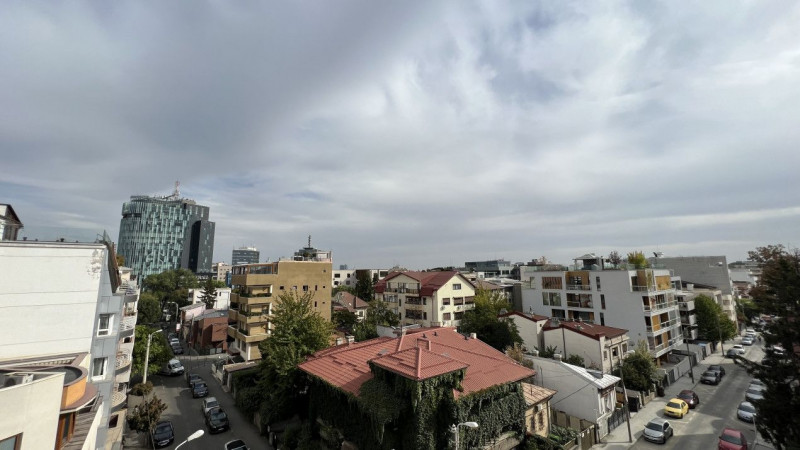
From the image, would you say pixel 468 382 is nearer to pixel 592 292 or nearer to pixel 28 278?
pixel 28 278

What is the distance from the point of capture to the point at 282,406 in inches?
1146

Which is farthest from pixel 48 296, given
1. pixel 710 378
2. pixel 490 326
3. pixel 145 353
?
pixel 710 378

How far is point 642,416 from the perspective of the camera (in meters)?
32.8

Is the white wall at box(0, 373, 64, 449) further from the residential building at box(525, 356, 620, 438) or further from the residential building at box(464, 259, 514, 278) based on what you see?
the residential building at box(464, 259, 514, 278)

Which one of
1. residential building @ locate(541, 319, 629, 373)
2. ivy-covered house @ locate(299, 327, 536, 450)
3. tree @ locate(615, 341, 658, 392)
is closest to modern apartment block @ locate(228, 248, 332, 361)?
ivy-covered house @ locate(299, 327, 536, 450)

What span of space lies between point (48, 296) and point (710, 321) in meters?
86.2

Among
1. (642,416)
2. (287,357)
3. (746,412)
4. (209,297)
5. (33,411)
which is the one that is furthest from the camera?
(209,297)

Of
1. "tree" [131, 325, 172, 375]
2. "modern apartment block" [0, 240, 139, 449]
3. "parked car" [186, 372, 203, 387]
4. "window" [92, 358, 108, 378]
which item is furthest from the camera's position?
"parked car" [186, 372, 203, 387]

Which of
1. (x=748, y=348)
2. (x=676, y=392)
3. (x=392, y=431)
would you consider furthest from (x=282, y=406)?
(x=748, y=348)

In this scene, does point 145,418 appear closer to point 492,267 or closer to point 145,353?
point 145,353

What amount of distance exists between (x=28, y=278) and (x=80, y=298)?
2879mm

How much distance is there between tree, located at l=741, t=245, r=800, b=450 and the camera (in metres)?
20.0

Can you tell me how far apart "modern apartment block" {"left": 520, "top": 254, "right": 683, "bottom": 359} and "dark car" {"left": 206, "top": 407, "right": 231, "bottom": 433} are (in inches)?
1960

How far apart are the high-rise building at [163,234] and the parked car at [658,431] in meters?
201
